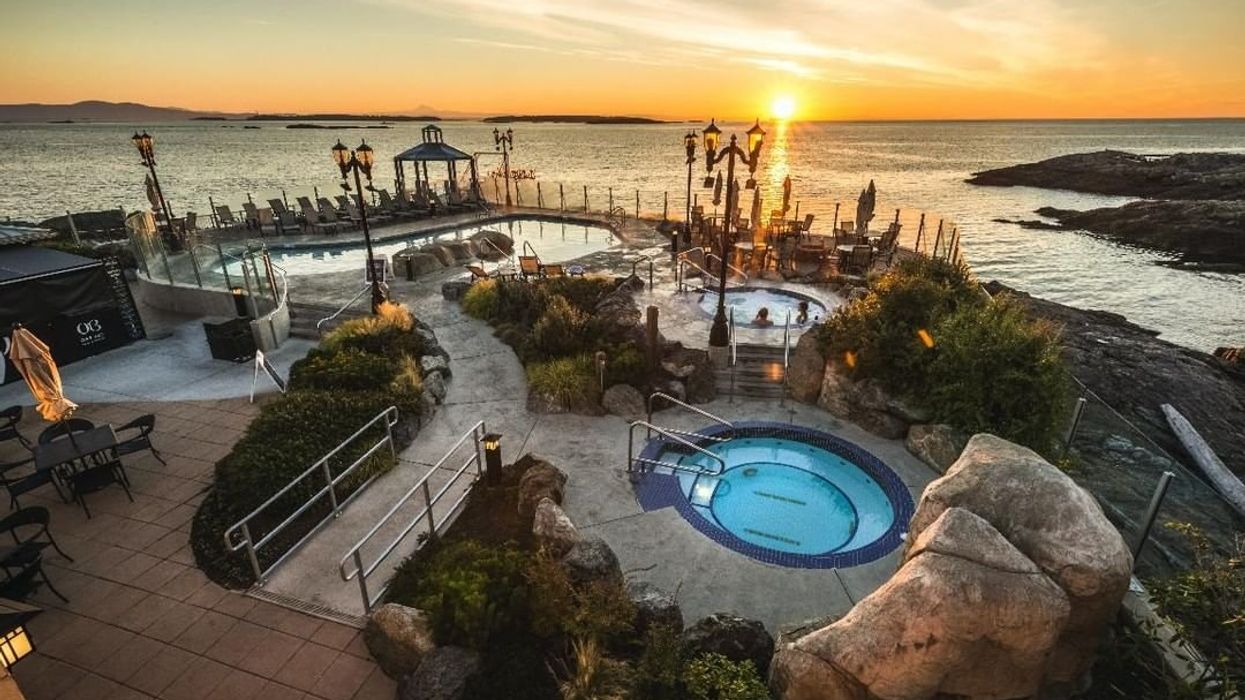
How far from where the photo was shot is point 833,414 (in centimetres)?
1119

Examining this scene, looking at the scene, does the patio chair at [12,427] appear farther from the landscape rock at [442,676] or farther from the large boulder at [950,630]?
the large boulder at [950,630]

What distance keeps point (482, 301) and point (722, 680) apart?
42.2 feet

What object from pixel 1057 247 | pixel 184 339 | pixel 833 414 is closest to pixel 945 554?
pixel 833 414

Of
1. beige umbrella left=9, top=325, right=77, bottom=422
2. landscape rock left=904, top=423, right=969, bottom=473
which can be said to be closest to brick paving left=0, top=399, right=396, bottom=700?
beige umbrella left=9, top=325, right=77, bottom=422

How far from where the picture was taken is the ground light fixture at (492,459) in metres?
8.66

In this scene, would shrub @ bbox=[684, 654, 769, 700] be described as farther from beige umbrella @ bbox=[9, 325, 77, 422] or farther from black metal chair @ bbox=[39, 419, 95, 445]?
black metal chair @ bbox=[39, 419, 95, 445]

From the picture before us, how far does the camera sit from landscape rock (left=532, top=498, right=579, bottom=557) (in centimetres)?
677

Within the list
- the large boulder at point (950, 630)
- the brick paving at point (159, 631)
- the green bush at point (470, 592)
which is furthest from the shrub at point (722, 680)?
the brick paving at point (159, 631)

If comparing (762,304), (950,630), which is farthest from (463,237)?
(950,630)

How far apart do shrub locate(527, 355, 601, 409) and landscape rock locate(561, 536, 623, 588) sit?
4.67 m

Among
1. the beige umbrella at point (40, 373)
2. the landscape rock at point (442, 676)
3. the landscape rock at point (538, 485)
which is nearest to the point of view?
the landscape rock at point (442, 676)

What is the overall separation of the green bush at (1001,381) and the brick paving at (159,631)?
951cm

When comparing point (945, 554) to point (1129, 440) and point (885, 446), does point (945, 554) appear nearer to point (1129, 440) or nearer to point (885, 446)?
point (885, 446)

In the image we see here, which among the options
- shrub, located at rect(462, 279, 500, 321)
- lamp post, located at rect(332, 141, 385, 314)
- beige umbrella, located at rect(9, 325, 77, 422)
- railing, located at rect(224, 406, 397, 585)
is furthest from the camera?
shrub, located at rect(462, 279, 500, 321)
